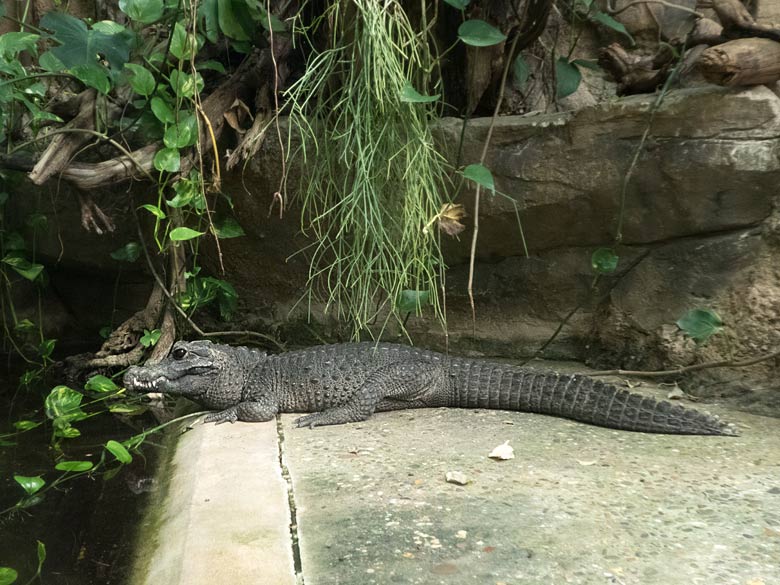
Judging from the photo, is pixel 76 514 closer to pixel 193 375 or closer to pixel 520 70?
pixel 193 375

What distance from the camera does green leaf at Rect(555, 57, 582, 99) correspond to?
4250 millimetres

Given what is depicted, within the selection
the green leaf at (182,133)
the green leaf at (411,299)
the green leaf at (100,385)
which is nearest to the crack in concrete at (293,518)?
the green leaf at (411,299)

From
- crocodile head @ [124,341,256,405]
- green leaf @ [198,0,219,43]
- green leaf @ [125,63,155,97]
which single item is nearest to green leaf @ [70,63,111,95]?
green leaf @ [125,63,155,97]

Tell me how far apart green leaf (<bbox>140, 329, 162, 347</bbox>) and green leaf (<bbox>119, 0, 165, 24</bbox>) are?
70.8 inches

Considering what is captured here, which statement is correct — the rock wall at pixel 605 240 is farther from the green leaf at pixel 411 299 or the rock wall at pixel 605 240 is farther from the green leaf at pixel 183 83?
the green leaf at pixel 411 299

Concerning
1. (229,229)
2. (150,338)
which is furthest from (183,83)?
(150,338)

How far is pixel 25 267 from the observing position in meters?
4.52

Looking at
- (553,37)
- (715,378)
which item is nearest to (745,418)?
(715,378)

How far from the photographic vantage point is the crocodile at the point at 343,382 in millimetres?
3541

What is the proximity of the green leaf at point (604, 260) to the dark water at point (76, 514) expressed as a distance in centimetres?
246

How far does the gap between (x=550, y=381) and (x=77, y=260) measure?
140 inches

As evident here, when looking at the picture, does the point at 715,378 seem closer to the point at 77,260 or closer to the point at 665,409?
the point at 665,409

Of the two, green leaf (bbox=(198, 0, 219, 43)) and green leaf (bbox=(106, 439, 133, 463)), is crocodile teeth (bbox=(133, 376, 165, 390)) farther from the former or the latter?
green leaf (bbox=(198, 0, 219, 43))

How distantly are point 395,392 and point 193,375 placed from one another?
1098 millimetres
